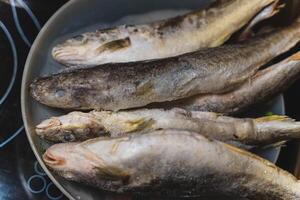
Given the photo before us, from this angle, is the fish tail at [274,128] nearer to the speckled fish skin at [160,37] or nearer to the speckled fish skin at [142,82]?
the speckled fish skin at [142,82]

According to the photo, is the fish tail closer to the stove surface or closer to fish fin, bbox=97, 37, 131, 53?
fish fin, bbox=97, 37, 131, 53

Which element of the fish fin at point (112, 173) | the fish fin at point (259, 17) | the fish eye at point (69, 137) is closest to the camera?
the fish fin at point (112, 173)

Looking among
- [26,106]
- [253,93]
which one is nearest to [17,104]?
[26,106]

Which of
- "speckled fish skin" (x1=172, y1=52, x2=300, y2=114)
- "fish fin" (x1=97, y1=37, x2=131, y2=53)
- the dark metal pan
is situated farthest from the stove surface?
"speckled fish skin" (x1=172, y1=52, x2=300, y2=114)

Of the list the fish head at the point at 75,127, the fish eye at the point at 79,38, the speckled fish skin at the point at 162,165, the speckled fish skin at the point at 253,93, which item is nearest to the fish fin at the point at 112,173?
the speckled fish skin at the point at 162,165

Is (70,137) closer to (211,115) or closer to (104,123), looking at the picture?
(104,123)

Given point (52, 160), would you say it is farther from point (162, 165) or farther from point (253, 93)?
point (253, 93)
